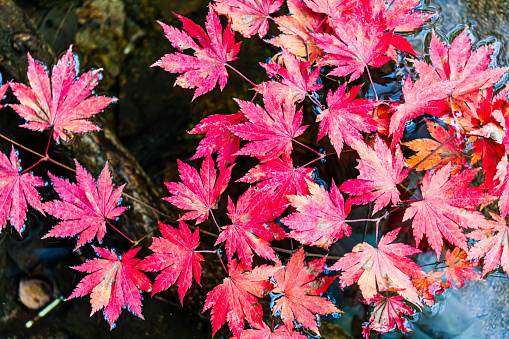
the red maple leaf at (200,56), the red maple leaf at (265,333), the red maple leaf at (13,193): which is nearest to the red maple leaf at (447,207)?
the red maple leaf at (265,333)

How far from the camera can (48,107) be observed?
5.64 ft

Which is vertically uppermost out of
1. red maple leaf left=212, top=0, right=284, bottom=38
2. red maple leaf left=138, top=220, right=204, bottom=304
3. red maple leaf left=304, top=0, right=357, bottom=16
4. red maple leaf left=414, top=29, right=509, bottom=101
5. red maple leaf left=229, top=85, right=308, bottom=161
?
red maple leaf left=304, top=0, right=357, bottom=16

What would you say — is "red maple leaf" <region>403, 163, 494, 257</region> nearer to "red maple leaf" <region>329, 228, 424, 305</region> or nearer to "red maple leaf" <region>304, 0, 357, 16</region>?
"red maple leaf" <region>329, 228, 424, 305</region>

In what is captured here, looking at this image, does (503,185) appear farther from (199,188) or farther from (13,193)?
(13,193)

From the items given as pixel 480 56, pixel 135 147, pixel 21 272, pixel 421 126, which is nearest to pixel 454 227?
pixel 421 126

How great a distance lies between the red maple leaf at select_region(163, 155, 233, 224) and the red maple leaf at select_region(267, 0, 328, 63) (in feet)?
2.68

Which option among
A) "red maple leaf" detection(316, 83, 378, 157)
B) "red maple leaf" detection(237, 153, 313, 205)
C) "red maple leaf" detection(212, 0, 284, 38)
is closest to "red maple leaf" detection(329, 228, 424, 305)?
"red maple leaf" detection(237, 153, 313, 205)

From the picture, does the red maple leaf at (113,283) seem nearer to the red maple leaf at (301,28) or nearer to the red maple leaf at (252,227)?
the red maple leaf at (252,227)

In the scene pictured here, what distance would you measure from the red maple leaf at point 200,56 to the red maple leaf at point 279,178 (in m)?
0.51

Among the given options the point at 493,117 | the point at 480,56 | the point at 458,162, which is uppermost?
the point at 480,56

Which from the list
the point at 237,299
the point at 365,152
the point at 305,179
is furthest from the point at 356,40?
the point at 237,299

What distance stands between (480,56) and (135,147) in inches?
82.6

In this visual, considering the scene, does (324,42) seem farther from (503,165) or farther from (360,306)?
(360,306)

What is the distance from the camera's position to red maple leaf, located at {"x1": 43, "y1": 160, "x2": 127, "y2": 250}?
5.38 ft
